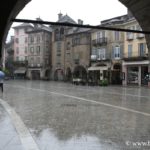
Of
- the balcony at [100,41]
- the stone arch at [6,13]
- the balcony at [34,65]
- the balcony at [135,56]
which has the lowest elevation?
the stone arch at [6,13]

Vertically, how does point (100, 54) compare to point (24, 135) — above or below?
above

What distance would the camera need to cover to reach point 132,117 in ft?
41.9

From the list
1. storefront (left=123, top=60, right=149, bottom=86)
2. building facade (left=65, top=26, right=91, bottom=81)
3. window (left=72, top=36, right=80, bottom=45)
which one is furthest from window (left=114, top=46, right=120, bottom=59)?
window (left=72, top=36, right=80, bottom=45)

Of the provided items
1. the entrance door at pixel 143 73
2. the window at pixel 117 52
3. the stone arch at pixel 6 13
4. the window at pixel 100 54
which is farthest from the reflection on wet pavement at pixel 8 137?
the window at pixel 100 54

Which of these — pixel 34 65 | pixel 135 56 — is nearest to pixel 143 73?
pixel 135 56

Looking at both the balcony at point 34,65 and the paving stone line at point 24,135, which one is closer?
the paving stone line at point 24,135

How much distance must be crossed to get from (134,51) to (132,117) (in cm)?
3950

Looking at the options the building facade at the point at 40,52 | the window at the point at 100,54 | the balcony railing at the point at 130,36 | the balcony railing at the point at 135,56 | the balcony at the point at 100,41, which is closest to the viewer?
the balcony railing at the point at 135,56

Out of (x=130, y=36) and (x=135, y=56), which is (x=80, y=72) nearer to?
(x=130, y=36)

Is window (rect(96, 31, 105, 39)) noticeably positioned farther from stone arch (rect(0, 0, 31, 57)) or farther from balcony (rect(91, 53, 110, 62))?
stone arch (rect(0, 0, 31, 57))

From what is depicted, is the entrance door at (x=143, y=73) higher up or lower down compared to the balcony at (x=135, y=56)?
lower down

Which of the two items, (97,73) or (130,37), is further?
(97,73)

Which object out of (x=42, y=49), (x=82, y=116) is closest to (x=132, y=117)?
(x=82, y=116)

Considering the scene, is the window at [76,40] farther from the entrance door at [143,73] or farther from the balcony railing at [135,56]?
the entrance door at [143,73]
